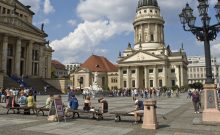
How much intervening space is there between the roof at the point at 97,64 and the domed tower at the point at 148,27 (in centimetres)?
1675

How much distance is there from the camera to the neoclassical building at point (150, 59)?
340ft

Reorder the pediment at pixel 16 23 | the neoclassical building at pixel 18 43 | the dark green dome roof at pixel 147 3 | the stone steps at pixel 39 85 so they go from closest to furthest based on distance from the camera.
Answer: the neoclassical building at pixel 18 43
the pediment at pixel 16 23
the stone steps at pixel 39 85
the dark green dome roof at pixel 147 3

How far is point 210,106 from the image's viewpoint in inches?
590

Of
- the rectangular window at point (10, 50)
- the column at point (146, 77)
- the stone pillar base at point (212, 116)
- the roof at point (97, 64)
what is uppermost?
the roof at point (97, 64)

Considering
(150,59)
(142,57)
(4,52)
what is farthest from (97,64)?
(4,52)

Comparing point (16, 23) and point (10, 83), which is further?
point (16, 23)

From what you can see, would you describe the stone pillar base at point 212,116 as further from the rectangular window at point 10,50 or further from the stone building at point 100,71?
the stone building at point 100,71

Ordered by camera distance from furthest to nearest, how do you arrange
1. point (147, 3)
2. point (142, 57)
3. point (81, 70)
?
point (147, 3)
point (81, 70)
point (142, 57)

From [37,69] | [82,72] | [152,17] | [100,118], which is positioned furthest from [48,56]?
[100,118]

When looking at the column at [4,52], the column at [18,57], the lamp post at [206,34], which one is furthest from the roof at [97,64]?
the lamp post at [206,34]

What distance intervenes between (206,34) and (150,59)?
88.5 m

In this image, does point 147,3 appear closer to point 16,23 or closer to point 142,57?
point 142,57

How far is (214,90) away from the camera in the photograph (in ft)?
49.5

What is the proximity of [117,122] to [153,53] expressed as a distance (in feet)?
306
